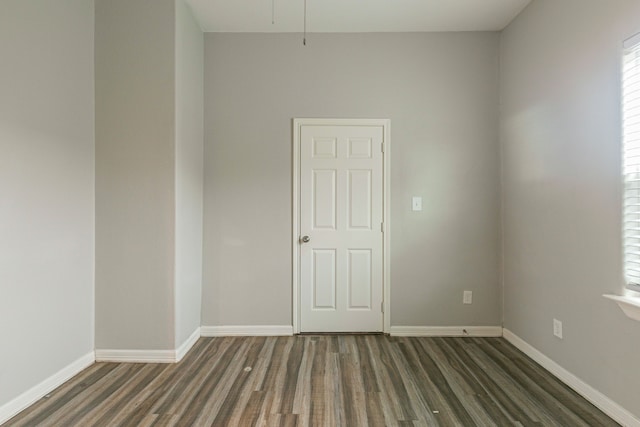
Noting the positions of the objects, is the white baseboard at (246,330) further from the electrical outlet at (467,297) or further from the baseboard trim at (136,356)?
the electrical outlet at (467,297)

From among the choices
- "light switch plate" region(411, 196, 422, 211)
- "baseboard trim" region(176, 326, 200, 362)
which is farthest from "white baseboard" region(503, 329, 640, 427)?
"baseboard trim" region(176, 326, 200, 362)

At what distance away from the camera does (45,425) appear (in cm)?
189

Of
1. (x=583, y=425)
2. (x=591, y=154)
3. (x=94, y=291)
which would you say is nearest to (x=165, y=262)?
(x=94, y=291)

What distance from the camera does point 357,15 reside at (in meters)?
2.97

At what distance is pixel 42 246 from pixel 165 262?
781 millimetres

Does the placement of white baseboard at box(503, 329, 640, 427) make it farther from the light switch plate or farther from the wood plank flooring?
the light switch plate

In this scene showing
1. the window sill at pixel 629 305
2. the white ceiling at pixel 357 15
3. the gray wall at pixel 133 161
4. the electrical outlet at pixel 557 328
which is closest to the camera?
the window sill at pixel 629 305

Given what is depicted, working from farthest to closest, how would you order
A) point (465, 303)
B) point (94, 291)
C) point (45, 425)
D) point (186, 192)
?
point (465, 303), point (186, 192), point (94, 291), point (45, 425)

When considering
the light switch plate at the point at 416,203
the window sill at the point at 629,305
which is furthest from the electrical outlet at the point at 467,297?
the window sill at the point at 629,305

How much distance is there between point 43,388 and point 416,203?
3240 millimetres

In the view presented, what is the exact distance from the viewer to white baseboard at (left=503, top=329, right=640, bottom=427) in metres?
1.90

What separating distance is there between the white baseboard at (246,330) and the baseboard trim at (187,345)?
0.10 meters

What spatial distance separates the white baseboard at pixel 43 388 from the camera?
1.95 meters

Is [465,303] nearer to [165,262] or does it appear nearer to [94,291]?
[165,262]
